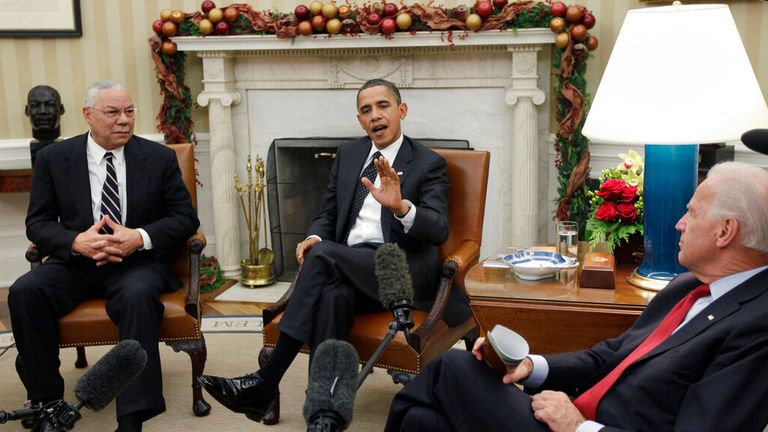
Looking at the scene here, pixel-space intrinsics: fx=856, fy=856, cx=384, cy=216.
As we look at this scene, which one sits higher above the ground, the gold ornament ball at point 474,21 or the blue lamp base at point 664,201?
the gold ornament ball at point 474,21

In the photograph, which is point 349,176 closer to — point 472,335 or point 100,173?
point 472,335

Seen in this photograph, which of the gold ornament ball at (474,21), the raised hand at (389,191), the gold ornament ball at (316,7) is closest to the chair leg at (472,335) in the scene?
the raised hand at (389,191)

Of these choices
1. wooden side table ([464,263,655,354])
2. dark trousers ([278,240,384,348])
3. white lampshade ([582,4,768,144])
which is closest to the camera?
white lampshade ([582,4,768,144])

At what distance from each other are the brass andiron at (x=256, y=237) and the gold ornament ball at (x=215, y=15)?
2.65 feet

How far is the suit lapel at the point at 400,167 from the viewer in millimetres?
3238

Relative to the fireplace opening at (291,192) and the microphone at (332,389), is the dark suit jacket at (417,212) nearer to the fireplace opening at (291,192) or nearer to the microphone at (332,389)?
the fireplace opening at (291,192)

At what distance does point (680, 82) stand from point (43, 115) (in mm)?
3514

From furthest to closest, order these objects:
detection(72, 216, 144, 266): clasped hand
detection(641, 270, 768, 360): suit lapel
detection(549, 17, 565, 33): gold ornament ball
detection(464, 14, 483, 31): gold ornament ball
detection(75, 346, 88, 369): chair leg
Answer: detection(464, 14, 483, 31): gold ornament ball, detection(549, 17, 565, 33): gold ornament ball, detection(75, 346, 88, 369): chair leg, detection(72, 216, 144, 266): clasped hand, detection(641, 270, 768, 360): suit lapel

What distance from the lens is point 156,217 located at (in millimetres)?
3385

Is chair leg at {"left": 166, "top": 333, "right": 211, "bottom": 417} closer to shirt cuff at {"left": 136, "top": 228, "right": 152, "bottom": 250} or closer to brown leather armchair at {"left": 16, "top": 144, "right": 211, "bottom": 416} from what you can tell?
brown leather armchair at {"left": 16, "top": 144, "right": 211, "bottom": 416}

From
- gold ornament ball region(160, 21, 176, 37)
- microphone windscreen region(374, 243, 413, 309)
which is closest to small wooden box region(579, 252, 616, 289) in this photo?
microphone windscreen region(374, 243, 413, 309)

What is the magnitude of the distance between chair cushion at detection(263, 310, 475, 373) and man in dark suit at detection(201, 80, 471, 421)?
0.05 m

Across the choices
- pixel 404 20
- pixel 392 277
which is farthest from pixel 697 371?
pixel 404 20

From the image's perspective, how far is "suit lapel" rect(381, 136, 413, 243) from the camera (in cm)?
324
